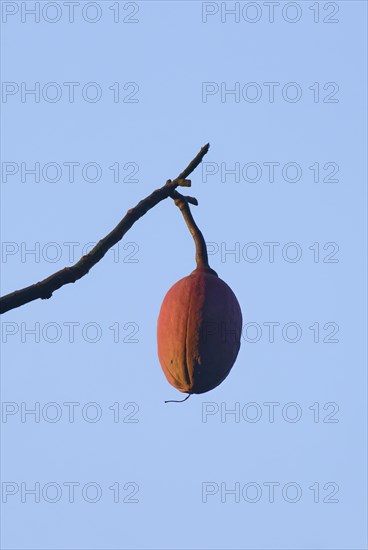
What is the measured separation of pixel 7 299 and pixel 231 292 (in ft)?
4.70

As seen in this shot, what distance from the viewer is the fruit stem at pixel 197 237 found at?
336cm

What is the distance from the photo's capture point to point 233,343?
3.51 m

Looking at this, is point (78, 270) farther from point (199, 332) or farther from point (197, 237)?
point (197, 237)

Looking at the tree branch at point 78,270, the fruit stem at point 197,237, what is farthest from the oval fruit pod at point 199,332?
the tree branch at point 78,270

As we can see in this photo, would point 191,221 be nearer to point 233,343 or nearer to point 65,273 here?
point 233,343

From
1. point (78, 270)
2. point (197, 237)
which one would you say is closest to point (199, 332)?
point (197, 237)

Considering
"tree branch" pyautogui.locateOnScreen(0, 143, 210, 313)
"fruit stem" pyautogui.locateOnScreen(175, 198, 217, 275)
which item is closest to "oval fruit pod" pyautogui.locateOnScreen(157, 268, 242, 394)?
"fruit stem" pyautogui.locateOnScreen(175, 198, 217, 275)

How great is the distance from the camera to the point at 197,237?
3680 mm

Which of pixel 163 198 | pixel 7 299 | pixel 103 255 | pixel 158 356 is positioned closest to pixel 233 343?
pixel 158 356

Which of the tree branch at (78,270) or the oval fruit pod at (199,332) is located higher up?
the tree branch at (78,270)

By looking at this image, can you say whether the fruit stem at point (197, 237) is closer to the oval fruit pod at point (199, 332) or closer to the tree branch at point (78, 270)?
the oval fruit pod at point (199, 332)

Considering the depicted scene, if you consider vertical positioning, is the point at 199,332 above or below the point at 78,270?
below

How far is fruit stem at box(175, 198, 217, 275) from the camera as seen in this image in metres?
3.36

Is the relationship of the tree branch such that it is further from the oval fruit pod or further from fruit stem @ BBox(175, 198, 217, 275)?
the oval fruit pod
